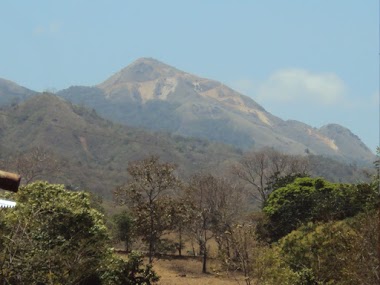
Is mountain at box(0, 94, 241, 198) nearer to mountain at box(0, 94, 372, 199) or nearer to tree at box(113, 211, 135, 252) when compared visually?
mountain at box(0, 94, 372, 199)

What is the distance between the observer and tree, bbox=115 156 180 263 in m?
39.8

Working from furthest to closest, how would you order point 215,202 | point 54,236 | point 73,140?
point 73,140, point 215,202, point 54,236

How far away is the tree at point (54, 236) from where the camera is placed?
17.7m

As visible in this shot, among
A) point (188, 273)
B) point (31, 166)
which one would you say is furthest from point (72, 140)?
point (188, 273)

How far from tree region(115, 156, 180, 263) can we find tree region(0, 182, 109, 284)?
12.3 meters

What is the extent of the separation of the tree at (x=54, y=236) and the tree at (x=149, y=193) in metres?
12.3

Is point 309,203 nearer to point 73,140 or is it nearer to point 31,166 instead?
point 31,166

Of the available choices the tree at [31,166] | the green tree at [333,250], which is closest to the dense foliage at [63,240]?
the green tree at [333,250]

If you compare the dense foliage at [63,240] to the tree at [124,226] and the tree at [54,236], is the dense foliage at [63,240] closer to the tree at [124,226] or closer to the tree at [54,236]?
the tree at [54,236]

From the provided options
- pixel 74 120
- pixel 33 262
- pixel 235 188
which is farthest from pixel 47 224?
pixel 74 120

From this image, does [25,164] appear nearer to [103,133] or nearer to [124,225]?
[124,225]

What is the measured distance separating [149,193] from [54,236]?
17228mm

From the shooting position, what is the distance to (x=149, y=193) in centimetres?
4078

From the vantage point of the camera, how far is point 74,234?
24.8 m
